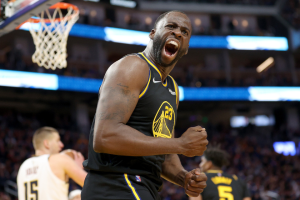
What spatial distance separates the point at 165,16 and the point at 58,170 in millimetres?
2045

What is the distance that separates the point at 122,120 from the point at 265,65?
84.2 ft

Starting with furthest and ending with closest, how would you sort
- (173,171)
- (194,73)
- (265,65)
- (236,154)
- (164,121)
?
(265,65) → (194,73) → (236,154) → (173,171) → (164,121)

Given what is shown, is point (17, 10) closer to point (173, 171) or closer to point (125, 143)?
point (173, 171)

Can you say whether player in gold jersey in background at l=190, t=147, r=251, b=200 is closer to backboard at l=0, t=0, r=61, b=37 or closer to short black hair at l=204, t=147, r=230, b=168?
short black hair at l=204, t=147, r=230, b=168

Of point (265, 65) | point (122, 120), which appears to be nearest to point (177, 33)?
point (122, 120)

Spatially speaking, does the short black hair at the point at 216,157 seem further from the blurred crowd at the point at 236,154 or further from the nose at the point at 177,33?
the blurred crowd at the point at 236,154

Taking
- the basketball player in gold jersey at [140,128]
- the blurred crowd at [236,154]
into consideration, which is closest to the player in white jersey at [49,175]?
the basketball player in gold jersey at [140,128]

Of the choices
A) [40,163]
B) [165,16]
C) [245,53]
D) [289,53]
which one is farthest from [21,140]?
[289,53]

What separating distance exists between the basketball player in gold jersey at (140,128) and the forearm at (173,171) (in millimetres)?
60

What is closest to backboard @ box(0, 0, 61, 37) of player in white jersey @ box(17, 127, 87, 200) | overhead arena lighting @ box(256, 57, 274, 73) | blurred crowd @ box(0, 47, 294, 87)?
player in white jersey @ box(17, 127, 87, 200)

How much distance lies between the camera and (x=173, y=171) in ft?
7.61

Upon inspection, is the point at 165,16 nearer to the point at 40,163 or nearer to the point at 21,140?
the point at 40,163

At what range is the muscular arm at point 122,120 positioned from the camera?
171cm

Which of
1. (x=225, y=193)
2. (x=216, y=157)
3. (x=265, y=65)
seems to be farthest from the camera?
(x=265, y=65)
